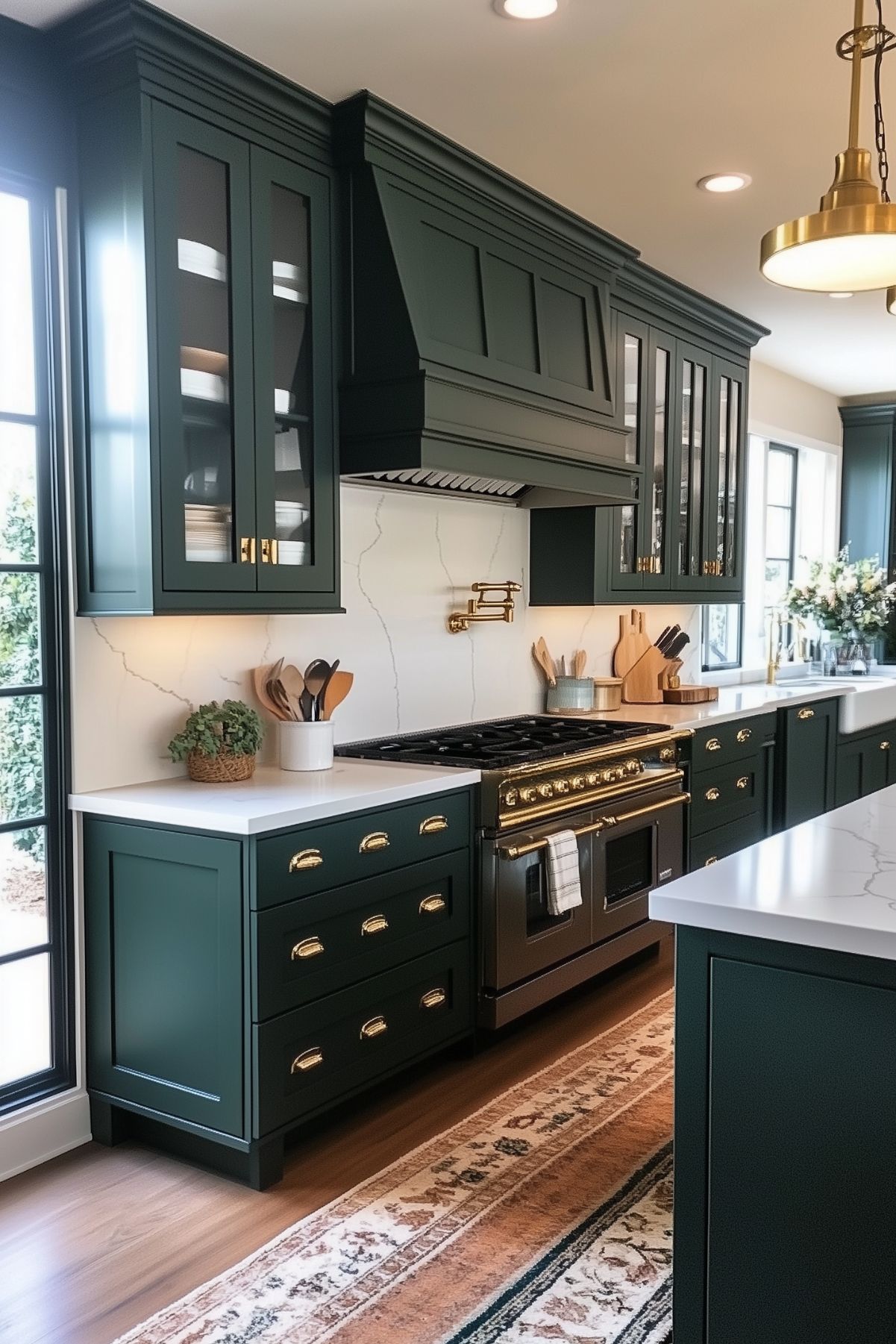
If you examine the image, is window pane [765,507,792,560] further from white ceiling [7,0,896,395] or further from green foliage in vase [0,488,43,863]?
green foliage in vase [0,488,43,863]

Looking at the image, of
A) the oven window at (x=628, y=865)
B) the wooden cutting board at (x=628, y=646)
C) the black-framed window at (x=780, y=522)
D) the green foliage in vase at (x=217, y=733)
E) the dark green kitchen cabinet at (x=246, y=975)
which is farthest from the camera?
the black-framed window at (x=780, y=522)

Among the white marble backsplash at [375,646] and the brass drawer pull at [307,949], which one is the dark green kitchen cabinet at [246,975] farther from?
the white marble backsplash at [375,646]

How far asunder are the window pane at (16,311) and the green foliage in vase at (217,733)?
875 millimetres

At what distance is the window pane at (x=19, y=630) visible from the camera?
271 centimetres

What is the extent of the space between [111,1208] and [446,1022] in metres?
1.03

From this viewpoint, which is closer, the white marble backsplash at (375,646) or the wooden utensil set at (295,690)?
the white marble backsplash at (375,646)

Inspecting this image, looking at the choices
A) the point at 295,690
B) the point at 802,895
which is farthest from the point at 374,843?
the point at 802,895

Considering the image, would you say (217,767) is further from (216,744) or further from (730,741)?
(730,741)

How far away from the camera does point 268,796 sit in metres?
2.77

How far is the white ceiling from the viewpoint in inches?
100

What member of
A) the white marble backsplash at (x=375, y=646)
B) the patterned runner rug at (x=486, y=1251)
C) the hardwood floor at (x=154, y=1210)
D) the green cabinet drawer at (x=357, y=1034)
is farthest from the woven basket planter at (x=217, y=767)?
the patterned runner rug at (x=486, y=1251)

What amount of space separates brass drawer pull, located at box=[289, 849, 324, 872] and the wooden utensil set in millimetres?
574

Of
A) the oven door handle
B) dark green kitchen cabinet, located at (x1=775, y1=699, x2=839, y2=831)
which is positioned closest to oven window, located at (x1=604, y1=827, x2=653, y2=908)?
the oven door handle

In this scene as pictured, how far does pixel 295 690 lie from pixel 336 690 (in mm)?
177
